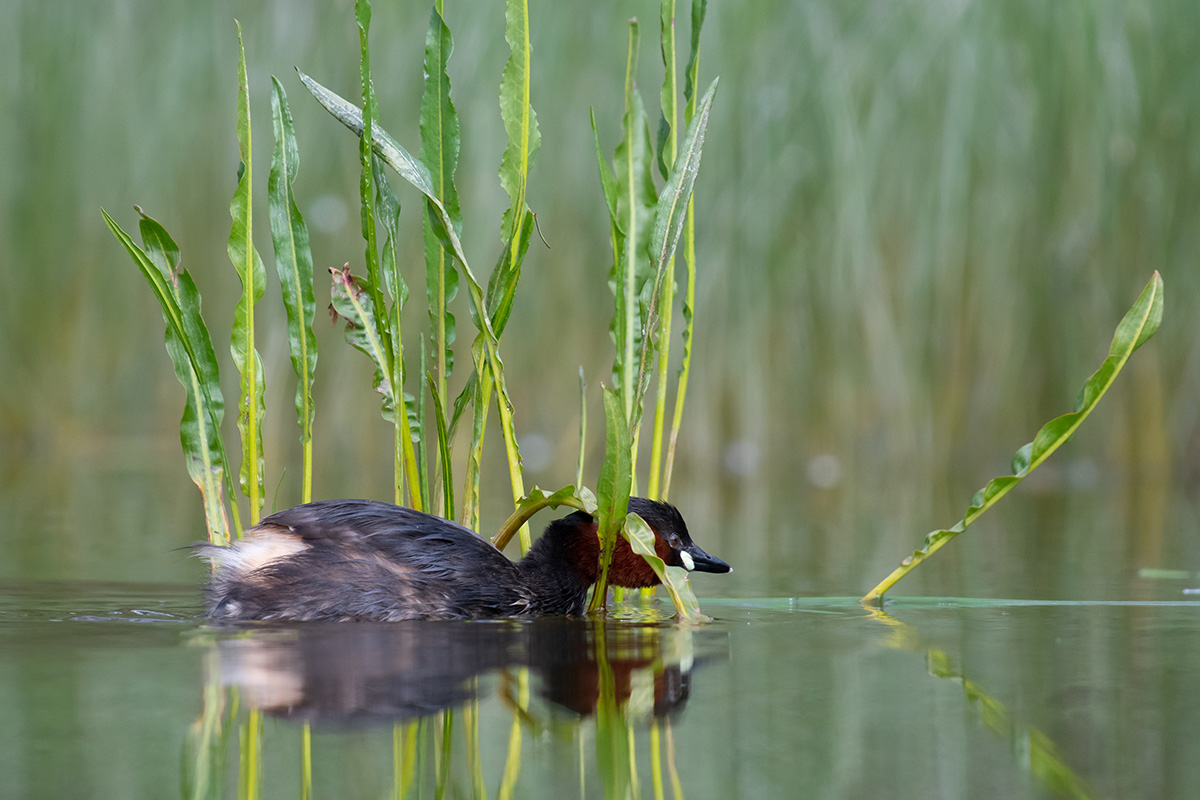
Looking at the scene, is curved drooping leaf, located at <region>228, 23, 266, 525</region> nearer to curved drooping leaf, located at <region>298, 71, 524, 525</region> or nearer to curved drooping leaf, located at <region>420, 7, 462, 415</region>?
curved drooping leaf, located at <region>298, 71, 524, 525</region>

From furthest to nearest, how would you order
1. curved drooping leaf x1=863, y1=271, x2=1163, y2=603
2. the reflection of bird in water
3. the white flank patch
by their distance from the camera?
the white flank patch, curved drooping leaf x1=863, y1=271, x2=1163, y2=603, the reflection of bird in water

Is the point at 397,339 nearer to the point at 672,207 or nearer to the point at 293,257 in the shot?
the point at 293,257

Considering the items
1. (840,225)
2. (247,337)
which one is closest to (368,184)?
(247,337)

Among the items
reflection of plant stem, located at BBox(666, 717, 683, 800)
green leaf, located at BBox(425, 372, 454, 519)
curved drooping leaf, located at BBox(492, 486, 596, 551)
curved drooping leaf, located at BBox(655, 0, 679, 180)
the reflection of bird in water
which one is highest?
curved drooping leaf, located at BBox(655, 0, 679, 180)

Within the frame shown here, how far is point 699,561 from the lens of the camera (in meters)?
4.04

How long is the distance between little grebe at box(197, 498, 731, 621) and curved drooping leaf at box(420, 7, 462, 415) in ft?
1.28

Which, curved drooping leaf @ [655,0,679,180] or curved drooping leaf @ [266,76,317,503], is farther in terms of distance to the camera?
curved drooping leaf @ [266,76,317,503]

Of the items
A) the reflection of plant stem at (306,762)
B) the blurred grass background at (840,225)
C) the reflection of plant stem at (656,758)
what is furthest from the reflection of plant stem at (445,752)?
the blurred grass background at (840,225)

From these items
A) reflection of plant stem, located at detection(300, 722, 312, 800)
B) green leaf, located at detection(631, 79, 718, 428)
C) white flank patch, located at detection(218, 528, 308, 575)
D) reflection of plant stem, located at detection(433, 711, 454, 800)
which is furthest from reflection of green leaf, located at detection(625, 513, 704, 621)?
reflection of plant stem, located at detection(300, 722, 312, 800)

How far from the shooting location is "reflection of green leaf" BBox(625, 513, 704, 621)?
10.6 ft

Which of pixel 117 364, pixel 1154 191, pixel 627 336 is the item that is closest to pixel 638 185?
pixel 627 336

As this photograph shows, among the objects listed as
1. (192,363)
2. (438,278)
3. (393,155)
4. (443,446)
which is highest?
(393,155)

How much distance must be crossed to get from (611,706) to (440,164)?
1.93 meters

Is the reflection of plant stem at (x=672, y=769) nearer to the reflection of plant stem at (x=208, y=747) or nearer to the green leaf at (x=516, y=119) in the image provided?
the reflection of plant stem at (x=208, y=747)
